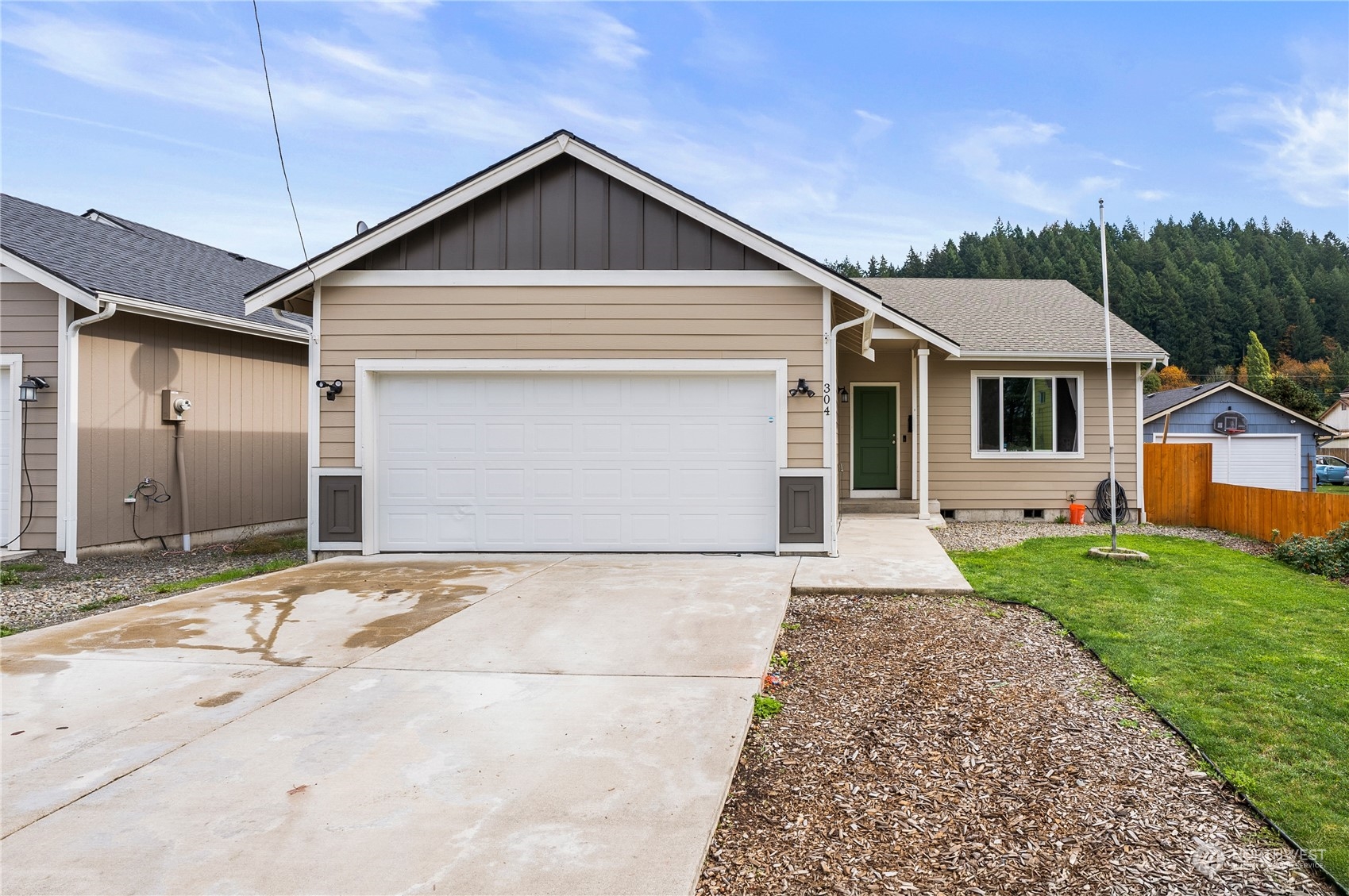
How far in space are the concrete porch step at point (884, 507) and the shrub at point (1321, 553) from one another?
4.47 m

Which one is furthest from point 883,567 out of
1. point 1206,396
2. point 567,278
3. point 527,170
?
point 1206,396

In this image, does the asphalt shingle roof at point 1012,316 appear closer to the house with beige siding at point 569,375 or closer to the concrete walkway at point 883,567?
the concrete walkway at point 883,567

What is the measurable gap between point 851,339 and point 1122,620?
5.90 meters

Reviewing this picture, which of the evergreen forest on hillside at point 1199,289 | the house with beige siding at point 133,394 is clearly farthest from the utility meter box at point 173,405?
the evergreen forest on hillside at point 1199,289

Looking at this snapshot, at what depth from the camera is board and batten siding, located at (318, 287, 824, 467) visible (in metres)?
8.20

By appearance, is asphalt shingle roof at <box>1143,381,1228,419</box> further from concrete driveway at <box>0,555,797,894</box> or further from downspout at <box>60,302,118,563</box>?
downspout at <box>60,302,118,563</box>

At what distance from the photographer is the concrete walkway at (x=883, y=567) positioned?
649cm

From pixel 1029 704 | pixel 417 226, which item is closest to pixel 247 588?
pixel 417 226

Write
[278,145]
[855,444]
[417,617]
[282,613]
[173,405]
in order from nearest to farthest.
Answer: [417,617]
[282,613]
[278,145]
[173,405]
[855,444]

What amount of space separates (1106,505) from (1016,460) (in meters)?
1.59

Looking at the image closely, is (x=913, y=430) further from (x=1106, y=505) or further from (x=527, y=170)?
(x=527, y=170)

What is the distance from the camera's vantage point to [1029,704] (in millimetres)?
3824

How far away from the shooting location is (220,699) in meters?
3.81

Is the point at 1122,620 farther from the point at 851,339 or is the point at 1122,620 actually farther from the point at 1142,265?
the point at 1142,265
